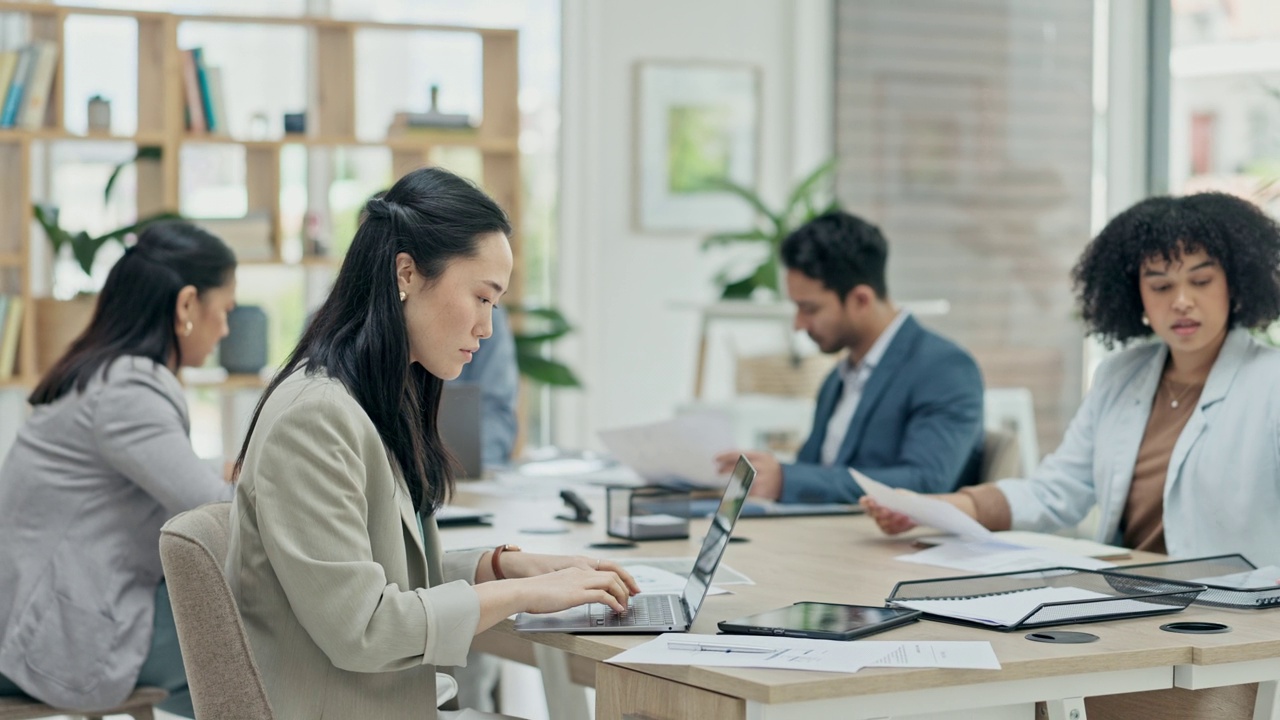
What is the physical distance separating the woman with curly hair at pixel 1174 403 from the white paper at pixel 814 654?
35.1 inches

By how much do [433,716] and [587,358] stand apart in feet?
13.2

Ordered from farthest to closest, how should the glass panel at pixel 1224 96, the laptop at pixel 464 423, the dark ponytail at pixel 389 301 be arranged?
the glass panel at pixel 1224 96 → the laptop at pixel 464 423 → the dark ponytail at pixel 389 301

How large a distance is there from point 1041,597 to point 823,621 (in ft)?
1.20

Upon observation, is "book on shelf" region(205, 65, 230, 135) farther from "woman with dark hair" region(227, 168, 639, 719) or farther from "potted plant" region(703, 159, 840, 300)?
"woman with dark hair" region(227, 168, 639, 719)

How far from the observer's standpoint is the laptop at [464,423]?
3.29 metres

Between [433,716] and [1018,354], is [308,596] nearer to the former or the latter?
[433,716]

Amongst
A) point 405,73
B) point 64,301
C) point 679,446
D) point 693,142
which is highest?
point 405,73

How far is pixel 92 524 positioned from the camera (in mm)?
2371

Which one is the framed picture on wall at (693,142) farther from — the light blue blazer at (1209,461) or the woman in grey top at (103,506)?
the woman in grey top at (103,506)

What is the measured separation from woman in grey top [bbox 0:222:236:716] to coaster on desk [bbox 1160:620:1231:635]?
143 cm

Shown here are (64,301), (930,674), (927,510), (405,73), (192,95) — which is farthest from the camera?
(405,73)

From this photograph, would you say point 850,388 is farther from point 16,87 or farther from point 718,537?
point 16,87

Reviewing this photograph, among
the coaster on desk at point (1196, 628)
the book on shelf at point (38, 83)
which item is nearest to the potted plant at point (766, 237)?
the book on shelf at point (38, 83)

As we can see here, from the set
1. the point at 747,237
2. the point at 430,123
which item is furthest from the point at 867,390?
the point at 430,123
